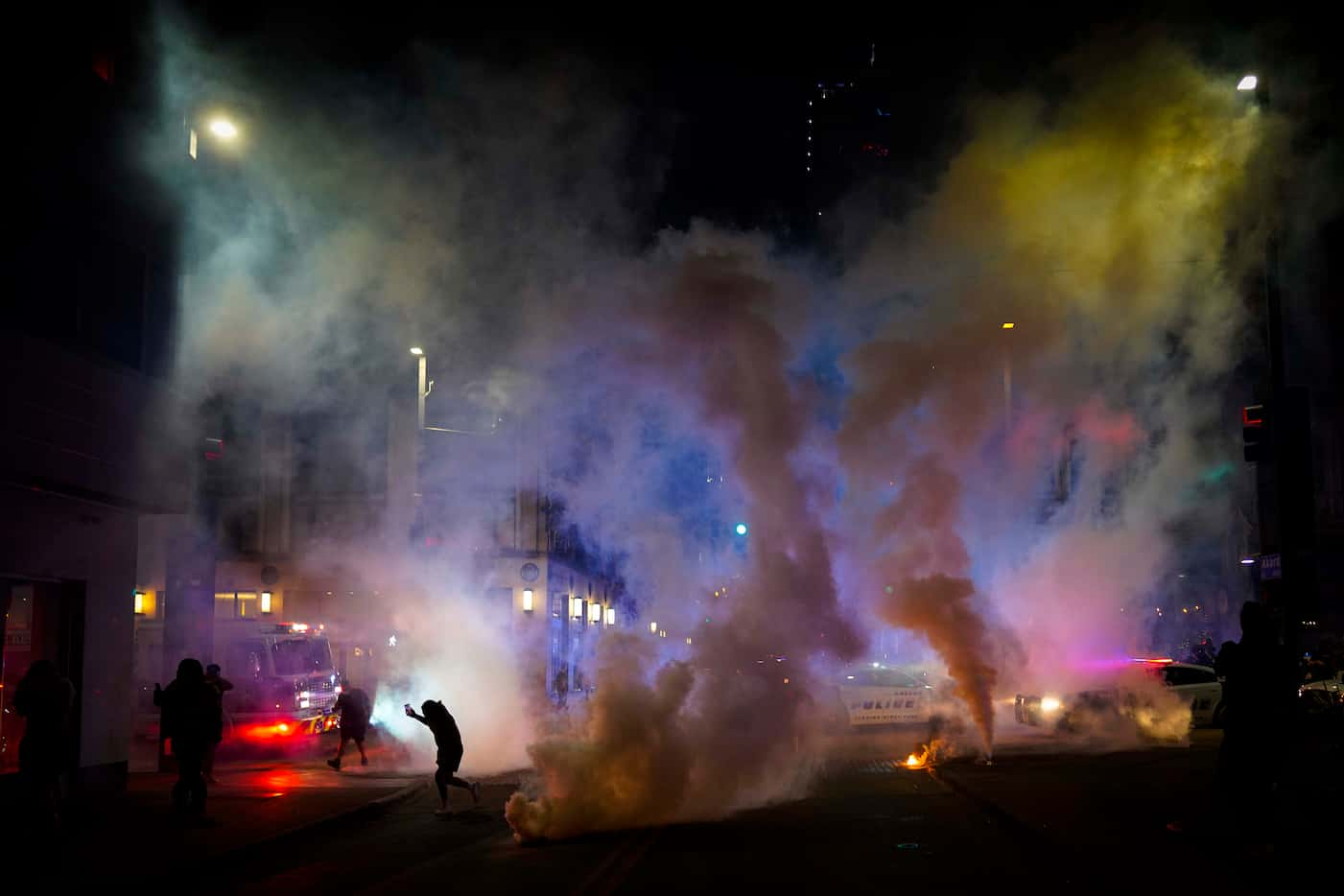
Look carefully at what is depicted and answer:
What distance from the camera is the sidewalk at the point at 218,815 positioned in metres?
9.77

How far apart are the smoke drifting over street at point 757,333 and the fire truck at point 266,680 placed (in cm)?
176

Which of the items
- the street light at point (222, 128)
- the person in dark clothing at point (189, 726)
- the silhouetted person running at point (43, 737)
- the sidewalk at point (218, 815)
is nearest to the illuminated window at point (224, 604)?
the sidewalk at point (218, 815)

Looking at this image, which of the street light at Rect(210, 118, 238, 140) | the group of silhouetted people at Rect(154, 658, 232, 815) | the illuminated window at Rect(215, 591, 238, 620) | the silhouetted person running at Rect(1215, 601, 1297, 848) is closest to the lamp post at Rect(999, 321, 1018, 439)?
the silhouetted person running at Rect(1215, 601, 1297, 848)

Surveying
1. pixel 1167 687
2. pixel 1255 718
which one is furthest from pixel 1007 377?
pixel 1255 718

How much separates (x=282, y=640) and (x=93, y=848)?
37.3ft

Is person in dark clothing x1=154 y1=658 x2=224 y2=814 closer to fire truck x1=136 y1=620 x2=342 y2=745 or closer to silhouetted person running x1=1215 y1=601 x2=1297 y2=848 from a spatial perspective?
fire truck x1=136 y1=620 x2=342 y2=745

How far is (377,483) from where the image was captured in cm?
2839

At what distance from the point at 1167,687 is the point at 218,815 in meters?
16.7

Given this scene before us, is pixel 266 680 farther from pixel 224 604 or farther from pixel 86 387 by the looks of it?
pixel 224 604

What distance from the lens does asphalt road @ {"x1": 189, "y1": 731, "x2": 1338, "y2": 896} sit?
8.41 meters

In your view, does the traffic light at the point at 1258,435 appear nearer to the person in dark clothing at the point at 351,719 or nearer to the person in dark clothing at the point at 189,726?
the person in dark clothing at the point at 189,726

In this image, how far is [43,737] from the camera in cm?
1084

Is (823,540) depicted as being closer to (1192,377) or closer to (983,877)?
(983,877)

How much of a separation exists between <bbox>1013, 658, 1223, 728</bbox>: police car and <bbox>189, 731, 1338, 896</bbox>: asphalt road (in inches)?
286
